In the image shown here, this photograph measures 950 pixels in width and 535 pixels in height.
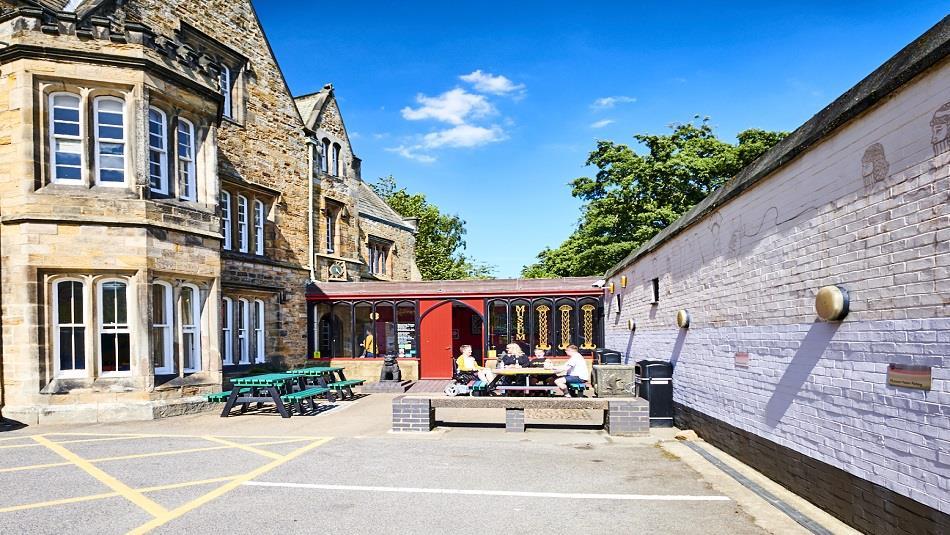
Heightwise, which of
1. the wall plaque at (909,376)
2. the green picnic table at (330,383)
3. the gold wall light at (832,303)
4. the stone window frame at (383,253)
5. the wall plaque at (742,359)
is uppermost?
the stone window frame at (383,253)

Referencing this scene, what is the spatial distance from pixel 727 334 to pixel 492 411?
564cm

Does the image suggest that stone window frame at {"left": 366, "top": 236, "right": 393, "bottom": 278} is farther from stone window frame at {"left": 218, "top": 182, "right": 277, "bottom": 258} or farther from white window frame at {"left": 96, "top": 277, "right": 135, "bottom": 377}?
white window frame at {"left": 96, "top": 277, "right": 135, "bottom": 377}

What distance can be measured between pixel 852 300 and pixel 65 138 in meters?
13.0

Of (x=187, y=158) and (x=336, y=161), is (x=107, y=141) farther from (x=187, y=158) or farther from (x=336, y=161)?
(x=336, y=161)

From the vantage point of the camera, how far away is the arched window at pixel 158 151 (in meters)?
12.2

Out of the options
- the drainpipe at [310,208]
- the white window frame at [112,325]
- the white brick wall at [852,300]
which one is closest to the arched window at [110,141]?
the white window frame at [112,325]

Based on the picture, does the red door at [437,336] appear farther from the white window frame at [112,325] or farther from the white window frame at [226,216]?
the white window frame at [112,325]

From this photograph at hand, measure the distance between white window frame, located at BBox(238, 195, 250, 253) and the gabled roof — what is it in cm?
809

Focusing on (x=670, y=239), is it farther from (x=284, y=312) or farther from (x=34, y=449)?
(x=284, y=312)

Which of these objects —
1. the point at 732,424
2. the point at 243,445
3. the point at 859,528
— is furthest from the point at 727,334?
the point at 243,445

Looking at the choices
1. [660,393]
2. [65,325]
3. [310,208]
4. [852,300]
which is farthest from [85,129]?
[852,300]

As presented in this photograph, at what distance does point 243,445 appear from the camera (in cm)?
869

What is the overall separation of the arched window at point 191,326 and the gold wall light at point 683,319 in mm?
9933

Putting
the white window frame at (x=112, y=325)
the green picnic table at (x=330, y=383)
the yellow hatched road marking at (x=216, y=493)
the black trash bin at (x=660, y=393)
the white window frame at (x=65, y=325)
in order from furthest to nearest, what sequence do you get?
the green picnic table at (x=330, y=383)
the white window frame at (x=112, y=325)
the white window frame at (x=65, y=325)
the black trash bin at (x=660, y=393)
the yellow hatched road marking at (x=216, y=493)
